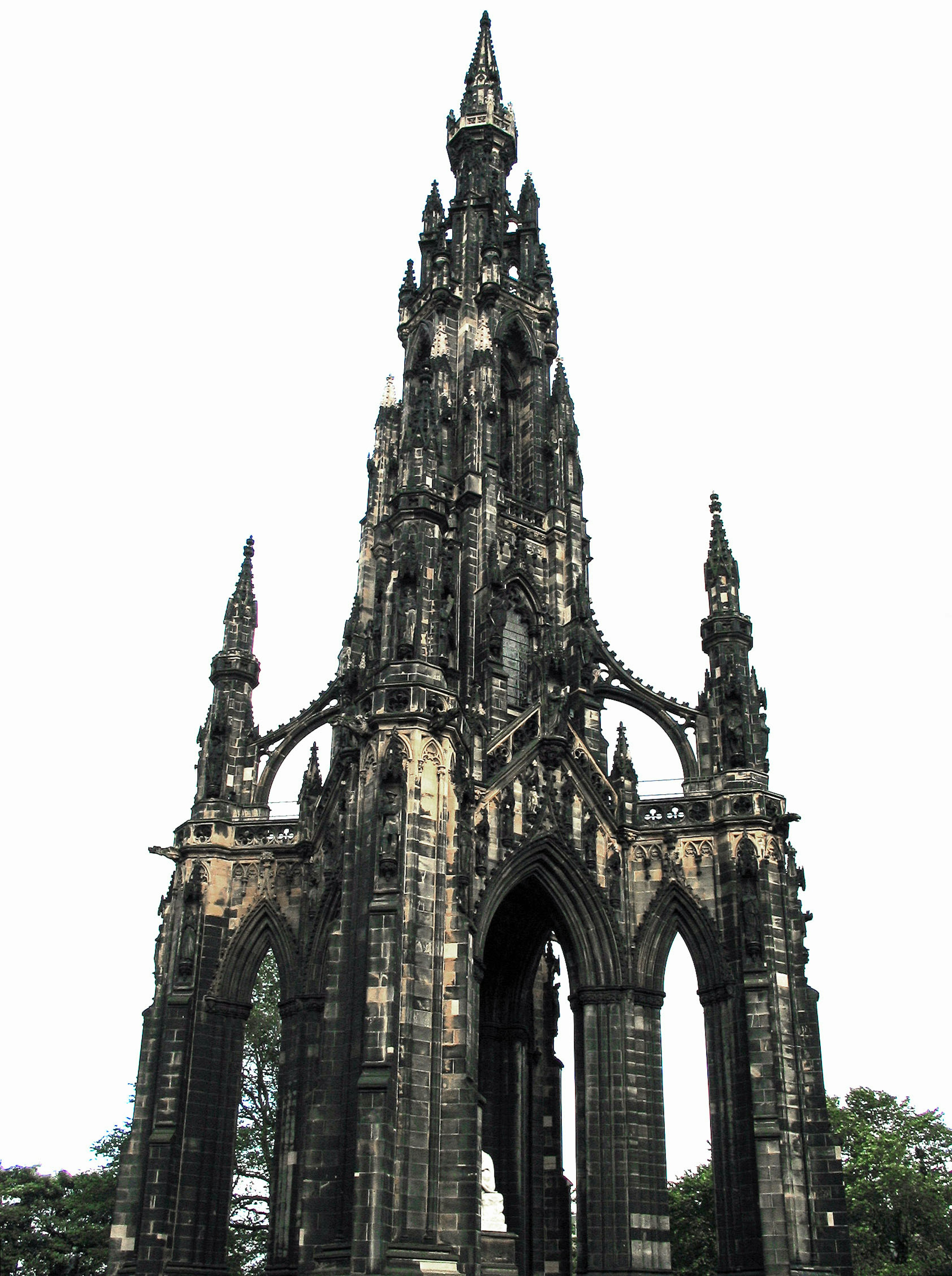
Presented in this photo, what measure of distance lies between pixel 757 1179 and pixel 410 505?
53.2 feet

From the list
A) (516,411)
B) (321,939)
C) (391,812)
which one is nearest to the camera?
(391,812)

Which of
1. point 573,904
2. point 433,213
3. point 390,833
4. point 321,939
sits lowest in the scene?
point 321,939

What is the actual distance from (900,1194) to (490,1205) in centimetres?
2114

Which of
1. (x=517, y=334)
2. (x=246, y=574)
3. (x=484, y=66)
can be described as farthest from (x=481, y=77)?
(x=246, y=574)

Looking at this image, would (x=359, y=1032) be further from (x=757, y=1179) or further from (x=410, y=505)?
(x=410, y=505)

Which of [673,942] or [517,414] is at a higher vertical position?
[517,414]

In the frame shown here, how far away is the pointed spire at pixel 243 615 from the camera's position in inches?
1305

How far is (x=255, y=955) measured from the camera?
29.8 meters

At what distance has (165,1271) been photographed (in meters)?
26.0

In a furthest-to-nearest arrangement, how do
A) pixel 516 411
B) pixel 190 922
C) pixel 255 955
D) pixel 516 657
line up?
1. pixel 516 411
2. pixel 516 657
3. pixel 255 955
4. pixel 190 922

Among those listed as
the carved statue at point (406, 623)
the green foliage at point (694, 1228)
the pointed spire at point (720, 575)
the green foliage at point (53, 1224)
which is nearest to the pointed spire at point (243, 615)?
the carved statue at point (406, 623)

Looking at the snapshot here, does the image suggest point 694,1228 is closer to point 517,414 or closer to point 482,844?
point 482,844

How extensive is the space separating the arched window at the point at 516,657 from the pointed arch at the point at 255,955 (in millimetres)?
8238

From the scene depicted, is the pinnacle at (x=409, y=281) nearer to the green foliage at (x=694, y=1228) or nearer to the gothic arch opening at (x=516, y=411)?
the gothic arch opening at (x=516, y=411)
